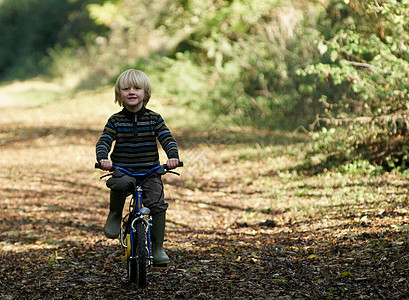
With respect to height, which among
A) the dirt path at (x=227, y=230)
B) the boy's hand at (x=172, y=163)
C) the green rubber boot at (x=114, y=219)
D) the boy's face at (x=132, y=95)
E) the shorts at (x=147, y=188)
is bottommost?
the dirt path at (x=227, y=230)

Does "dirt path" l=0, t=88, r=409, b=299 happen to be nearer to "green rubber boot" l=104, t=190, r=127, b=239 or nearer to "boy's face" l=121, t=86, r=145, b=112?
"green rubber boot" l=104, t=190, r=127, b=239

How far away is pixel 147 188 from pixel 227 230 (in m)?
3.00

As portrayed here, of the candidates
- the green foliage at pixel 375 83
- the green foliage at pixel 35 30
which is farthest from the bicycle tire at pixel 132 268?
the green foliage at pixel 35 30

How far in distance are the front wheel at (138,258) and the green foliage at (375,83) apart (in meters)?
4.57

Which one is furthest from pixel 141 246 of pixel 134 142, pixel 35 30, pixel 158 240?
pixel 35 30

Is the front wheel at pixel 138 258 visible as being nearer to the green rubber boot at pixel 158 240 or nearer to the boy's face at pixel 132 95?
the green rubber boot at pixel 158 240

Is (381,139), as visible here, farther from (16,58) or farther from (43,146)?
(16,58)

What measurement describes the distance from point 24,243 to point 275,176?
512 centimetres

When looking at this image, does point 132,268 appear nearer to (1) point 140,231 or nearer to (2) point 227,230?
(1) point 140,231

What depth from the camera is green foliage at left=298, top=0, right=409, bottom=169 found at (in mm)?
7988

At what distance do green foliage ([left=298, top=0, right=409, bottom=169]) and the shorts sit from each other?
4244 mm

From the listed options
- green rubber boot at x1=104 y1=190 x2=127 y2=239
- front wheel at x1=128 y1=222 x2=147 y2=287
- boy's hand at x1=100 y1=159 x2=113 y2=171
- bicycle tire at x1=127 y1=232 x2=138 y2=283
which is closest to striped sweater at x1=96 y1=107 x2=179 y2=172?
boy's hand at x1=100 y1=159 x2=113 y2=171

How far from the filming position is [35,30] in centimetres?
4019

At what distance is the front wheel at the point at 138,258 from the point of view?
14.9 feet
